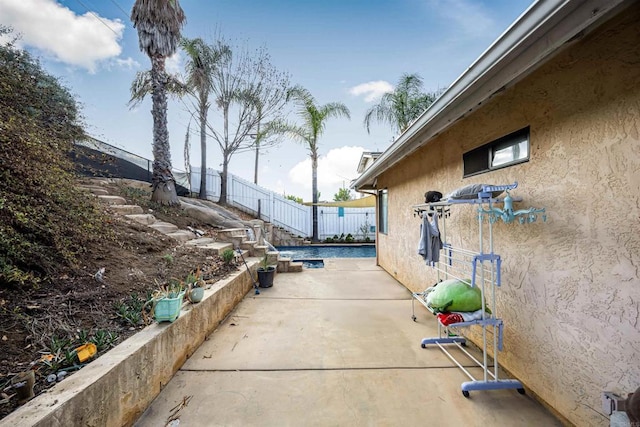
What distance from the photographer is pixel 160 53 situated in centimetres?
823

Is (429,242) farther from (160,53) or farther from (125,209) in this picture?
(160,53)

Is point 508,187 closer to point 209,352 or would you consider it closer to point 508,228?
point 508,228

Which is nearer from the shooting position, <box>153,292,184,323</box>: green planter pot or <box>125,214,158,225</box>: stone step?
<box>153,292,184,323</box>: green planter pot

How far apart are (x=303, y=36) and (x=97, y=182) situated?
7.87 m

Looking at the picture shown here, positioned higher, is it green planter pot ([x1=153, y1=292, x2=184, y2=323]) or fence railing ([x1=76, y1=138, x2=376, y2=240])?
fence railing ([x1=76, y1=138, x2=376, y2=240])

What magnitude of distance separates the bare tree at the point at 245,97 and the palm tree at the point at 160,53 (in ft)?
11.0

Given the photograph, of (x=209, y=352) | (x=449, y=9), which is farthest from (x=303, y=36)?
(x=209, y=352)

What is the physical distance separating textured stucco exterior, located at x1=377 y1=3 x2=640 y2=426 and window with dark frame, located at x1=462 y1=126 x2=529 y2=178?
75 mm

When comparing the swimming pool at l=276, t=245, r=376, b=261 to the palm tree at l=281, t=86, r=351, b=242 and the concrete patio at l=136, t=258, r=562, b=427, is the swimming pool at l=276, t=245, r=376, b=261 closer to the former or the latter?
the palm tree at l=281, t=86, r=351, b=242

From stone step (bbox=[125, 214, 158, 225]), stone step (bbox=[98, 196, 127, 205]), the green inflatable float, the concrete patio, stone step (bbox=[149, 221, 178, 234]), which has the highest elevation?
stone step (bbox=[98, 196, 127, 205])

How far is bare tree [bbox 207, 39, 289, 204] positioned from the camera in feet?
39.3

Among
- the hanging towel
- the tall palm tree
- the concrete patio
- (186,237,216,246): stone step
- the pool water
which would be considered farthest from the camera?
the pool water

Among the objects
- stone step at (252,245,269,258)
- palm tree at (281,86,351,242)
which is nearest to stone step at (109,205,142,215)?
stone step at (252,245,269,258)

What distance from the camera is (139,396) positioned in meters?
2.07
